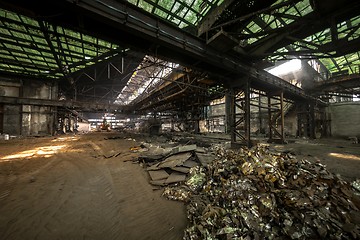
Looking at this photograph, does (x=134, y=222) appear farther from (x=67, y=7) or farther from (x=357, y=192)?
(x=67, y=7)

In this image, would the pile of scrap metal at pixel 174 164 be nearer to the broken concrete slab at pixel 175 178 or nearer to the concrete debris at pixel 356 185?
the broken concrete slab at pixel 175 178

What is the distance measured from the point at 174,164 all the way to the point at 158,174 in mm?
620

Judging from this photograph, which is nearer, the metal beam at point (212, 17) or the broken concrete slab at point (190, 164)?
the metal beam at point (212, 17)

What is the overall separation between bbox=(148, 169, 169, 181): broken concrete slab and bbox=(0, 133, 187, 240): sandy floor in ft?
0.82

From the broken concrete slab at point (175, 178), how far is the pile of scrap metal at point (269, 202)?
287 millimetres

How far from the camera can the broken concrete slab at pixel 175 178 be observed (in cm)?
422

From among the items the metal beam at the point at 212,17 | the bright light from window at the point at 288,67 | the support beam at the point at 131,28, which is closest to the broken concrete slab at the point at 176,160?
the support beam at the point at 131,28

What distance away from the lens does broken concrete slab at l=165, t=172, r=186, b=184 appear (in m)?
4.22

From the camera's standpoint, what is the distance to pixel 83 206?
3148 mm

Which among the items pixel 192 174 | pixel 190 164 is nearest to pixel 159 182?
pixel 192 174

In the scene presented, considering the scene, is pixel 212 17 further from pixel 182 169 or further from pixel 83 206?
pixel 83 206

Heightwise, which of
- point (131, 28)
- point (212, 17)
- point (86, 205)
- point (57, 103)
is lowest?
point (86, 205)

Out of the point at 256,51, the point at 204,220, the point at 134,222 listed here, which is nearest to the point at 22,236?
the point at 134,222

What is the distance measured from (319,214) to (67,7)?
6724mm
